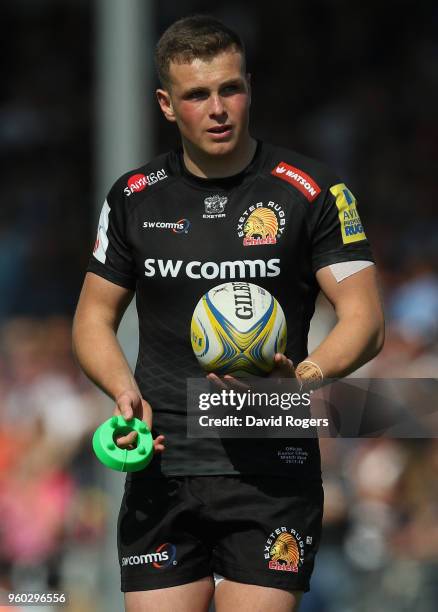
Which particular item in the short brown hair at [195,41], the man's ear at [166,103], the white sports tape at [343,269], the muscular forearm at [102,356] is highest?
the short brown hair at [195,41]

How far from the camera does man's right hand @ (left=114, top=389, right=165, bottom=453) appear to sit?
3.85 meters

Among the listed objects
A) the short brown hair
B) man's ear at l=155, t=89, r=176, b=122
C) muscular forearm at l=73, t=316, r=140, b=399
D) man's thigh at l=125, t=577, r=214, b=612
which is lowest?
man's thigh at l=125, t=577, r=214, b=612

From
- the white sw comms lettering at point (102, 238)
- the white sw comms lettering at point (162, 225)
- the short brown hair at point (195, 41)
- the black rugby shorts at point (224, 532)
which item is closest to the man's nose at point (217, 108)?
the short brown hair at point (195, 41)

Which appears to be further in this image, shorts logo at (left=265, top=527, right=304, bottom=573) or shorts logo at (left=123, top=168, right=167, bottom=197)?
shorts logo at (left=123, top=168, right=167, bottom=197)

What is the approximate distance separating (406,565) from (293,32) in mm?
7417

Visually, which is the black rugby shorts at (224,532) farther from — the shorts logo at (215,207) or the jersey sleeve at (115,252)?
the shorts logo at (215,207)

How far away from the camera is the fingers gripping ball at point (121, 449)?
3.85 m

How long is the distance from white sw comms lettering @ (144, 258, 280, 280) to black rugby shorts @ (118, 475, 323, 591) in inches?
25.5

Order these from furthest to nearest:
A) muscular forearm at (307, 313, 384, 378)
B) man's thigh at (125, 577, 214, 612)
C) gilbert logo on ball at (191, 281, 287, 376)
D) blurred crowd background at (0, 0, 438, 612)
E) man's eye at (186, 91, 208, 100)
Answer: blurred crowd background at (0, 0, 438, 612)
man's eye at (186, 91, 208, 100)
man's thigh at (125, 577, 214, 612)
muscular forearm at (307, 313, 384, 378)
gilbert logo on ball at (191, 281, 287, 376)

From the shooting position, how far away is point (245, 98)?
13.5 feet

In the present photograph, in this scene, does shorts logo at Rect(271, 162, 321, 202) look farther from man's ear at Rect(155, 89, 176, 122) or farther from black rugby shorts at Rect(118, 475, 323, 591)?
black rugby shorts at Rect(118, 475, 323, 591)

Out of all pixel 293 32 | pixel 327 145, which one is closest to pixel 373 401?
pixel 327 145

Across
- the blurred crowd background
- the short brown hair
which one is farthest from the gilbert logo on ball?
the blurred crowd background

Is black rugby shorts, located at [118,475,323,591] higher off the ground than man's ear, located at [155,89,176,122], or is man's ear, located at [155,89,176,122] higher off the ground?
man's ear, located at [155,89,176,122]
